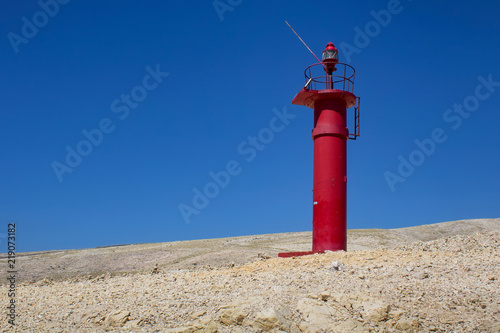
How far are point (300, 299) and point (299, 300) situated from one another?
0.08 meters

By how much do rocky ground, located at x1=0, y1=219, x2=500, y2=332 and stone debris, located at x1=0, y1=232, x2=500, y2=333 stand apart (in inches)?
0.8

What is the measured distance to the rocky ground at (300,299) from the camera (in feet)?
30.8

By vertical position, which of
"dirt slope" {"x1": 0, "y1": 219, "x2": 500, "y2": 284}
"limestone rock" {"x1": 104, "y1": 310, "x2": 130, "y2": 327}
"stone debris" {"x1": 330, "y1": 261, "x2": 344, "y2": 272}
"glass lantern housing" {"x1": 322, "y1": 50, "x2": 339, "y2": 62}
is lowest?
"limestone rock" {"x1": 104, "y1": 310, "x2": 130, "y2": 327}

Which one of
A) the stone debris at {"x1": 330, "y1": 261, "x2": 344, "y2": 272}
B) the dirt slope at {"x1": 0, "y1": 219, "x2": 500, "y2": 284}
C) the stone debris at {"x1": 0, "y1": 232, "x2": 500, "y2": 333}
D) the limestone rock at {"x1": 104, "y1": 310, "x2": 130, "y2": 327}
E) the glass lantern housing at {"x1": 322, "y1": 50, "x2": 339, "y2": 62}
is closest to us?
the stone debris at {"x1": 0, "y1": 232, "x2": 500, "y2": 333}

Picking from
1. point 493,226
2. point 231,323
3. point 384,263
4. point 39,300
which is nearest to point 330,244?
point 384,263

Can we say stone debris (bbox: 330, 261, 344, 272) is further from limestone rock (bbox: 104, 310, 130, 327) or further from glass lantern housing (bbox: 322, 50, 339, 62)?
Result: glass lantern housing (bbox: 322, 50, 339, 62)

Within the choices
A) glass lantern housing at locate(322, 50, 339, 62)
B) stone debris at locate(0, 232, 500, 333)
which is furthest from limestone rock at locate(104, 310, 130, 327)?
glass lantern housing at locate(322, 50, 339, 62)

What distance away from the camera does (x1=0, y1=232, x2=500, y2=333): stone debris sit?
9375mm

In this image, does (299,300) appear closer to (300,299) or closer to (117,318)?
(300,299)

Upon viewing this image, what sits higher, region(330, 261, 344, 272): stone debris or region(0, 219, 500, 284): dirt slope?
region(0, 219, 500, 284): dirt slope

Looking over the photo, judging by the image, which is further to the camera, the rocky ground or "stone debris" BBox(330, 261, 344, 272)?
"stone debris" BBox(330, 261, 344, 272)

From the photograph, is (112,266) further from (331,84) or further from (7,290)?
(331,84)

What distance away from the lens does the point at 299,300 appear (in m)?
10.1

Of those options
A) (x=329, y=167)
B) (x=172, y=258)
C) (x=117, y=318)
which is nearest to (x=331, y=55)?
(x=329, y=167)
